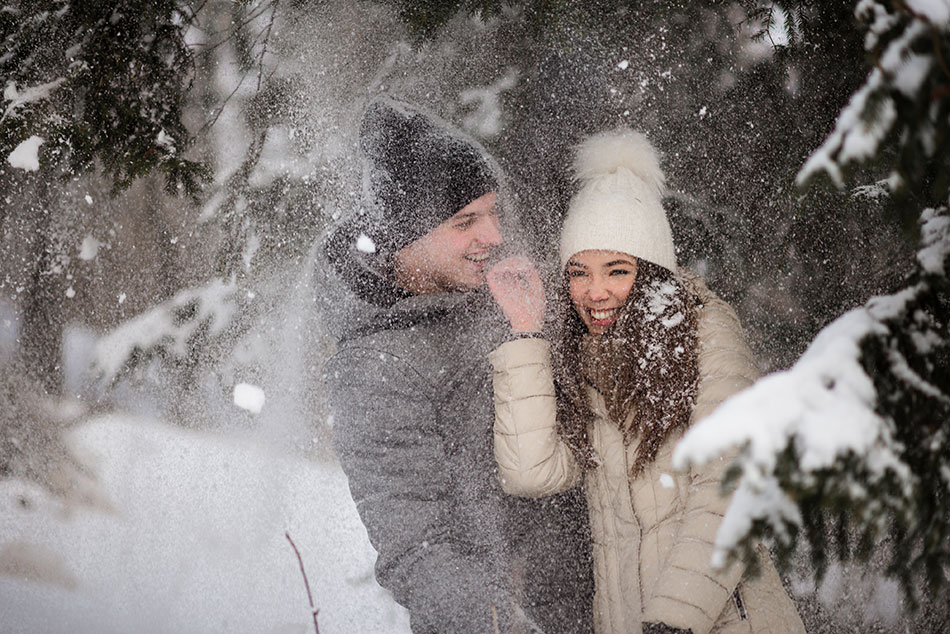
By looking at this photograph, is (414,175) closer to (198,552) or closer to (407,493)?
(407,493)

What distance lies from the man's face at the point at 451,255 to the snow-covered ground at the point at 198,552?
52.4 inches

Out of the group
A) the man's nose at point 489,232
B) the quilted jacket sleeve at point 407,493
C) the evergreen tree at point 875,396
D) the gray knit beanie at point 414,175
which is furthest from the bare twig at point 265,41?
the evergreen tree at point 875,396

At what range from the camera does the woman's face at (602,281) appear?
6.39ft

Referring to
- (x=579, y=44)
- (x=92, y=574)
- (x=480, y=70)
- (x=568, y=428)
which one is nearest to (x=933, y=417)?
(x=568, y=428)

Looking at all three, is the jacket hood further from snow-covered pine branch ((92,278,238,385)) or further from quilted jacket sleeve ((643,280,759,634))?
snow-covered pine branch ((92,278,238,385))

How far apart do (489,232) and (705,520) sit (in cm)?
102

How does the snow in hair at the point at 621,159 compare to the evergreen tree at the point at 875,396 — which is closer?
the evergreen tree at the point at 875,396

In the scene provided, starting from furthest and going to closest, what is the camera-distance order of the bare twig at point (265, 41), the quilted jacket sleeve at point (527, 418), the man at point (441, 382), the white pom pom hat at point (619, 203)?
the bare twig at point (265, 41)
the man at point (441, 382)
the white pom pom hat at point (619, 203)
the quilted jacket sleeve at point (527, 418)

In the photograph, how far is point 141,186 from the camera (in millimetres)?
3219

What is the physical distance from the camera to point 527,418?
181 centimetres

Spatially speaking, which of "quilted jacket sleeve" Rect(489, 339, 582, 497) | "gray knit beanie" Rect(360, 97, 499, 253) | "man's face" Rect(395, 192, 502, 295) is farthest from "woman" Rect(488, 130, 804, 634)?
"gray knit beanie" Rect(360, 97, 499, 253)

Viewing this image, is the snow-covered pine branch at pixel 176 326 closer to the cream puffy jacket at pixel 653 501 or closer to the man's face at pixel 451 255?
the man's face at pixel 451 255

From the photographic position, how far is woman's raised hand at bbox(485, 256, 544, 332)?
1876 mm

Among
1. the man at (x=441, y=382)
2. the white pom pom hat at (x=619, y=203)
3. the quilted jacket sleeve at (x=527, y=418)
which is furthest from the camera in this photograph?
the man at (x=441, y=382)
